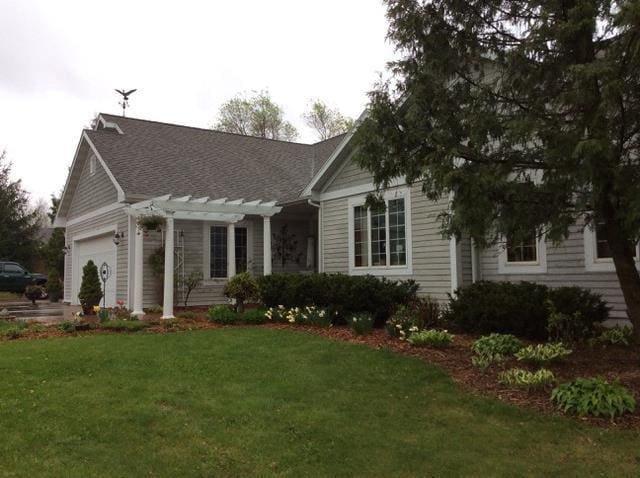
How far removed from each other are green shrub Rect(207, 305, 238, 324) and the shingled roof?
4.96 metres

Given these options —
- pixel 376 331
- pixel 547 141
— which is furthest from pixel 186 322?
pixel 547 141

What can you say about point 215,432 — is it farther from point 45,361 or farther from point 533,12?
point 533,12

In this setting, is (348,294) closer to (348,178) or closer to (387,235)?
(387,235)

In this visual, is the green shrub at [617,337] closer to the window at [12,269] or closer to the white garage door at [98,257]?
the white garage door at [98,257]

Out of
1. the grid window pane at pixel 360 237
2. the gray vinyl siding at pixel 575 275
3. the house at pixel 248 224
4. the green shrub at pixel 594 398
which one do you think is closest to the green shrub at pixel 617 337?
the gray vinyl siding at pixel 575 275

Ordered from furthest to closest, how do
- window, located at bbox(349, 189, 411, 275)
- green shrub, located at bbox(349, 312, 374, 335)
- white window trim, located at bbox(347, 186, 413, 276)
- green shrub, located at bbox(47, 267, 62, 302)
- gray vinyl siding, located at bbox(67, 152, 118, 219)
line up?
green shrub, located at bbox(47, 267, 62, 302) < gray vinyl siding, located at bbox(67, 152, 118, 219) < window, located at bbox(349, 189, 411, 275) < white window trim, located at bbox(347, 186, 413, 276) < green shrub, located at bbox(349, 312, 374, 335)

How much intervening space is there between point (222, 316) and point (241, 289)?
2.85ft

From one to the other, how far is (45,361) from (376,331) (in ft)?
18.0

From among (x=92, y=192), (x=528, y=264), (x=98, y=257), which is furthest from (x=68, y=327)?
(x=528, y=264)

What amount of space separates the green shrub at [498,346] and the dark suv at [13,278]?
2552 cm

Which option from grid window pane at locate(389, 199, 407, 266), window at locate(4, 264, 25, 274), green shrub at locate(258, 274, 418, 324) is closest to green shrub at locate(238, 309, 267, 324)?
green shrub at locate(258, 274, 418, 324)

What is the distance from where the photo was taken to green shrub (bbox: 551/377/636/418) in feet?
16.0

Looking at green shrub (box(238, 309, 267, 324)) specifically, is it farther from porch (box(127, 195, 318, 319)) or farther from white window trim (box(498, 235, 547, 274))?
white window trim (box(498, 235, 547, 274))

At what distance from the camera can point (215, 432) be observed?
4.66 m
